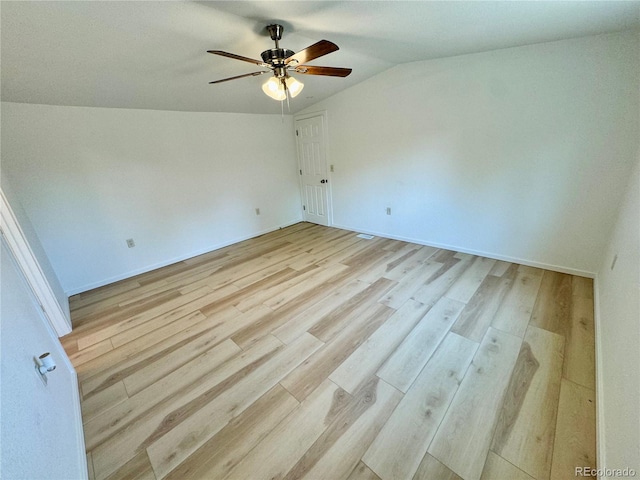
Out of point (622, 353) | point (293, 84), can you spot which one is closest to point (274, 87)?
point (293, 84)

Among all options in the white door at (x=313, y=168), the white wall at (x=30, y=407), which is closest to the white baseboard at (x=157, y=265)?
the white door at (x=313, y=168)

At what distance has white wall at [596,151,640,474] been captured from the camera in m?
0.93

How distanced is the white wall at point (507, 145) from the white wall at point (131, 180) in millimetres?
1862

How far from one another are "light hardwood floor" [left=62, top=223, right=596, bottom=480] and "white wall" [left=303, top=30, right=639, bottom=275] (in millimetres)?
513

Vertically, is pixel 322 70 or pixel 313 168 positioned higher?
pixel 322 70

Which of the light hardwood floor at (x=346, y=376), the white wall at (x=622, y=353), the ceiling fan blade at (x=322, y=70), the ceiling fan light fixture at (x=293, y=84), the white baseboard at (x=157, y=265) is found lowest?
the light hardwood floor at (x=346, y=376)

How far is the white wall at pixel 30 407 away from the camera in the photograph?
2.41ft

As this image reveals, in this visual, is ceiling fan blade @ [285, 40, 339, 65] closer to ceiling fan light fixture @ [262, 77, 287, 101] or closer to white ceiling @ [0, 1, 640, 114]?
ceiling fan light fixture @ [262, 77, 287, 101]

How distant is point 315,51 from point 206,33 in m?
0.91

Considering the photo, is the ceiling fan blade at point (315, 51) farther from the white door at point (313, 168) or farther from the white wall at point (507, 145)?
the white door at point (313, 168)

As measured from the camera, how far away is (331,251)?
3627 mm

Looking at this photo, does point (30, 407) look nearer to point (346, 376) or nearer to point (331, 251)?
point (346, 376)

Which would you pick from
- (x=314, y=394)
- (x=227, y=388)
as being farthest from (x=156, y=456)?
(x=314, y=394)

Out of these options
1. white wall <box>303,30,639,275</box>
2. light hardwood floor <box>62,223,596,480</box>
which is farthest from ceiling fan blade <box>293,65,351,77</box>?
light hardwood floor <box>62,223,596,480</box>
